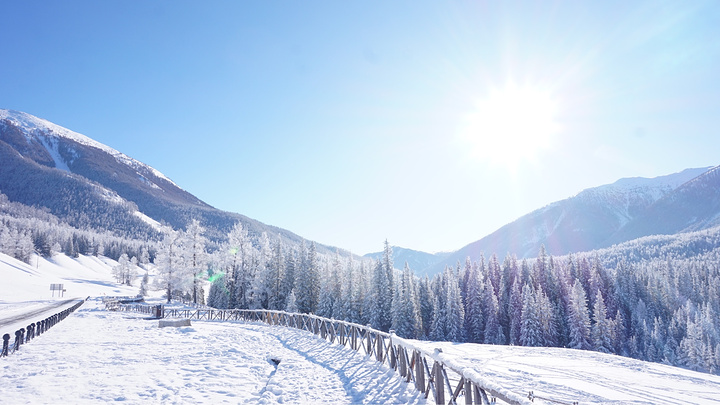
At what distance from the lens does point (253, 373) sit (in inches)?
516

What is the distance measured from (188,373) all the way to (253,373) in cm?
224

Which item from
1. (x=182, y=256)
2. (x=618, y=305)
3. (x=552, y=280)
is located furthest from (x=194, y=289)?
(x=618, y=305)

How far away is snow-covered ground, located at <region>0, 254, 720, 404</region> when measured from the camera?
10195mm

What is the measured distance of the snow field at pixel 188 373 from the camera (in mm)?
9852

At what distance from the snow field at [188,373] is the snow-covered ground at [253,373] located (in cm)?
3

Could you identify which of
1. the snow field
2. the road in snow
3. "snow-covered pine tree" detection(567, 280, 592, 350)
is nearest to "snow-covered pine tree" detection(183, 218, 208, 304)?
the road in snow

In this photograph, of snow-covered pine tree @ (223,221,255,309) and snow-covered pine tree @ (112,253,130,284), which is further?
snow-covered pine tree @ (112,253,130,284)

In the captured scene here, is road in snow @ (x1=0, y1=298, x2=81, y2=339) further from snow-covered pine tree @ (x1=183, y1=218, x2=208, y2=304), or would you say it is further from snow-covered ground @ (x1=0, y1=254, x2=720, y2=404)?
snow-covered pine tree @ (x1=183, y1=218, x2=208, y2=304)

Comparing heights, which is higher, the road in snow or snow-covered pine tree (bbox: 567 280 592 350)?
the road in snow

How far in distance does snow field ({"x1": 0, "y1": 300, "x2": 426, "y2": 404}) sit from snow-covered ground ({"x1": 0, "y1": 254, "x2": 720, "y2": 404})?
3 cm

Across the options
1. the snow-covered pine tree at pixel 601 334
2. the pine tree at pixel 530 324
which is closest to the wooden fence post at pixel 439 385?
the pine tree at pixel 530 324

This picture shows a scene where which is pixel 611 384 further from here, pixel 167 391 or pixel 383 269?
pixel 383 269

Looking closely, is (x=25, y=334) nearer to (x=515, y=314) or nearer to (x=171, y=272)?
(x=171, y=272)

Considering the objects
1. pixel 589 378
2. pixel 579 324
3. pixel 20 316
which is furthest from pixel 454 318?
pixel 20 316
